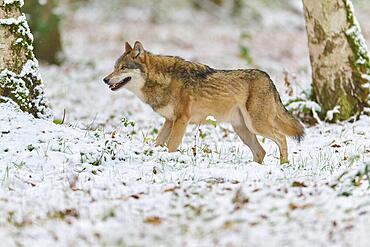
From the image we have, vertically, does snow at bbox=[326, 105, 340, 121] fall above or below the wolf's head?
below

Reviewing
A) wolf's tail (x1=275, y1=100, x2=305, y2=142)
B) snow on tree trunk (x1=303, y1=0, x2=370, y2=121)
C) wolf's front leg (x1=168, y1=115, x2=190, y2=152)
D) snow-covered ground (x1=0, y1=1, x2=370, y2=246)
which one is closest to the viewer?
snow-covered ground (x1=0, y1=1, x2=370, y2=246)

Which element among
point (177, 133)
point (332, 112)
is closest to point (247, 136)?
point (177, 133)

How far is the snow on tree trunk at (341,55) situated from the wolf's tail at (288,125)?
165 cm

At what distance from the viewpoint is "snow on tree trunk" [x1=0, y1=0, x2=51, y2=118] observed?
825cm

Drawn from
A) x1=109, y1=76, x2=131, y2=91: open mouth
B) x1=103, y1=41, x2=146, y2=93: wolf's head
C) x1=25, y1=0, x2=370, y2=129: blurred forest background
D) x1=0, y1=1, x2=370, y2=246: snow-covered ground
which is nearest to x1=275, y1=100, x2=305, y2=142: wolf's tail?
x1=0, y1=1, x2=370, y2=246: snow-covered ground

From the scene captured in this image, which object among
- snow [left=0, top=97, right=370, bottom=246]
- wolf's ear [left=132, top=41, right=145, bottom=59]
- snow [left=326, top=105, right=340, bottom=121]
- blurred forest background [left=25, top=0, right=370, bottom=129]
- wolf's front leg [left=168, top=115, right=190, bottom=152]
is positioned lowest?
snow [left=0, top=97, right=370, bottom=246]

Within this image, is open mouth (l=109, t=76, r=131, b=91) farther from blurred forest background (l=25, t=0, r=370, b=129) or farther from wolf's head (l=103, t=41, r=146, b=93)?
blurred forest background (l=25, t=0, r=370, b=129)

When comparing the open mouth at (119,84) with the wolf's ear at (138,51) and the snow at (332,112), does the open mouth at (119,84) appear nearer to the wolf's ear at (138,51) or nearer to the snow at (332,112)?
the wolf's ear at (138,51)

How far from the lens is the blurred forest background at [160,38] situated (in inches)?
598

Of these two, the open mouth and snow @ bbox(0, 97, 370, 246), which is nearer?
snow @ bbox(0, 97, 370, 246)

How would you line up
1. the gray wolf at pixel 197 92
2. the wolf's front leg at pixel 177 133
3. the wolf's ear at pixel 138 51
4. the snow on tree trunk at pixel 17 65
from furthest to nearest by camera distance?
the wolf's ear at pixel 138 51 < the gray wolf at pixel 197 92 < the wolf's front leg at pixel 177 133 < the snow on tree trunk at pixel 17 65

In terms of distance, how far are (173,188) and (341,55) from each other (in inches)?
207

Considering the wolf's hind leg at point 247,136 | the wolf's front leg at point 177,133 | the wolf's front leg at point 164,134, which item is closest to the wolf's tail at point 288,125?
the wolf's hind leg at point 247,136

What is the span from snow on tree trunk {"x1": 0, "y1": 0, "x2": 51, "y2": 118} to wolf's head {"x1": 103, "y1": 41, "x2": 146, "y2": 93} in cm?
98
